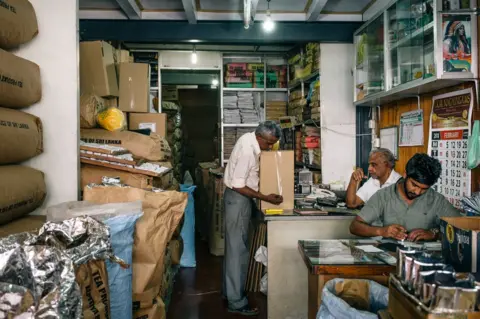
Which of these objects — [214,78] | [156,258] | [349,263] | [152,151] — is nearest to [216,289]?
[152,151]

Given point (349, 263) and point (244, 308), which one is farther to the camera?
point (244, 308)

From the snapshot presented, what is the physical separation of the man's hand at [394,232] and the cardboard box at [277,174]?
1.11 m

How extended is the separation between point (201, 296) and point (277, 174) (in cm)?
144

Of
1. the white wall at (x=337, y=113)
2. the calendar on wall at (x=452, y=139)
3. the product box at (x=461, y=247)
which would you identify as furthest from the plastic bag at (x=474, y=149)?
the white wall at (x=337, y=113)

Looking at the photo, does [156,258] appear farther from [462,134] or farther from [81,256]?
[462,134]

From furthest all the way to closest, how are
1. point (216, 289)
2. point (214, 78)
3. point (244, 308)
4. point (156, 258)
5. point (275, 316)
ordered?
point (214, 78) → point (216, 289) → point (244, 308) → point (275, 316) → point (156, 258)

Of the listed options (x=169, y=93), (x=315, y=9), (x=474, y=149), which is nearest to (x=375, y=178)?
(x=474, y=149)

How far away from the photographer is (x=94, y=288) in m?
1.77

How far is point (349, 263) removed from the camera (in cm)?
212

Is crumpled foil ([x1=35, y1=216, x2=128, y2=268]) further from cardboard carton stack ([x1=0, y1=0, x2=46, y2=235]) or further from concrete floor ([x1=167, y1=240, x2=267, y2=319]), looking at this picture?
concrete floor ([x1=167, y1=240, x2=267, y2=319])

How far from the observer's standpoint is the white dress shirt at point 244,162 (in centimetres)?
371

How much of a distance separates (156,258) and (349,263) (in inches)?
39.6

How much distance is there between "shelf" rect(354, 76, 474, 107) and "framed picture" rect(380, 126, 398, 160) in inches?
11.1

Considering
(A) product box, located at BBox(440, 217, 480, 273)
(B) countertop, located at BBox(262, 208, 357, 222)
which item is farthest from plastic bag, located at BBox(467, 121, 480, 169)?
(A) product box, located at BBox(440, 217, 480, 273)
